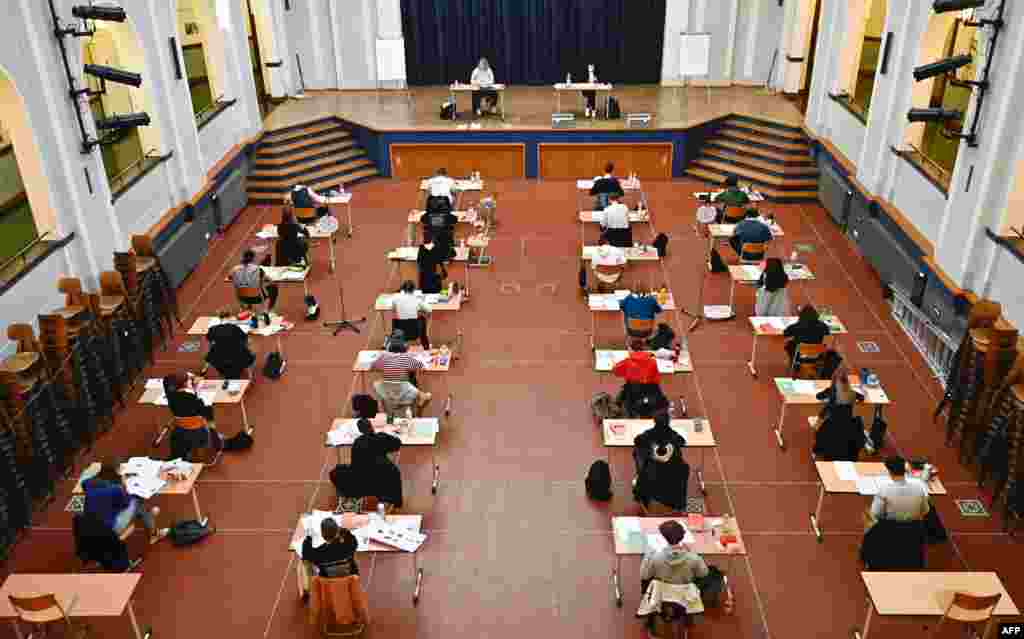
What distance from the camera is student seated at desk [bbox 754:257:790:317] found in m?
13.9

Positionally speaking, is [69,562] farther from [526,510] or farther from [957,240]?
[957,240]

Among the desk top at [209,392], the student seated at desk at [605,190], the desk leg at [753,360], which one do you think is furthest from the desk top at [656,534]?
the student seated at desk at [605,190]

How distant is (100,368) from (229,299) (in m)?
4.11

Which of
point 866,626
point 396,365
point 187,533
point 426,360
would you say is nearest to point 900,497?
point 866,626

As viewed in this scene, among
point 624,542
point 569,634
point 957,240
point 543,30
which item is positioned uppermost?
point 543,30

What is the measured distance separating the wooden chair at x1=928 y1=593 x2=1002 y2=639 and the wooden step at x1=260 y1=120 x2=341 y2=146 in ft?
60.1

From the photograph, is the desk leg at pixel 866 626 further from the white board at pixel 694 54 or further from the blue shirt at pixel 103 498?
the white board at pixel 694 54

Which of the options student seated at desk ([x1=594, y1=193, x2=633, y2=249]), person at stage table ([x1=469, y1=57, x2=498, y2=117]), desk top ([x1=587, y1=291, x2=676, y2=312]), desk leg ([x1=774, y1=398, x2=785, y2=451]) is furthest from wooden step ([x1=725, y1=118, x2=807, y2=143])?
desk leg ([x1=774, y1=398, x2=785, y2=451])

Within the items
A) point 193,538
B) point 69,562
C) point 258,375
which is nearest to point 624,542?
point 193,538

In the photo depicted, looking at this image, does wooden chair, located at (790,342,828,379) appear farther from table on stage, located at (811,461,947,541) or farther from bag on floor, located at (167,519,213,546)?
bag on floor, located at (167,519,213,546)

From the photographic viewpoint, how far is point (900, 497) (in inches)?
356

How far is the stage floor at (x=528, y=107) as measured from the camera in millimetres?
22656

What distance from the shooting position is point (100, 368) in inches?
490

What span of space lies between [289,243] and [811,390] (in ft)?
32.4
